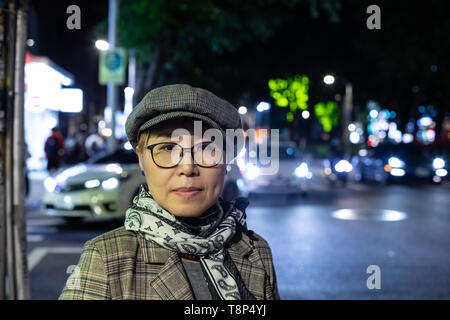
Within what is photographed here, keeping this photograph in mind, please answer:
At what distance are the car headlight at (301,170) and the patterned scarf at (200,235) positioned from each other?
59.8 ft

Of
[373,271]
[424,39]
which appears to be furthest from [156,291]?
[424,39]

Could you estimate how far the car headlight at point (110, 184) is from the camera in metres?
12.0

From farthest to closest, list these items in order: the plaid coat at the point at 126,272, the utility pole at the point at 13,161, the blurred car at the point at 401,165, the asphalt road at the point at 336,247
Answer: the blurred car at the point at 401,165
the asphalt road at the point at 336,247
the utility pole at the point at 13,161
the plaid coat at the point at 126,272

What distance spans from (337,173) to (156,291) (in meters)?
26.0

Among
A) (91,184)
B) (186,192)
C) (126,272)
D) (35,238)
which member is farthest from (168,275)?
(91,184)

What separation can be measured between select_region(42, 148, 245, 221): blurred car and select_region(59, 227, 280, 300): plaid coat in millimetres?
9806

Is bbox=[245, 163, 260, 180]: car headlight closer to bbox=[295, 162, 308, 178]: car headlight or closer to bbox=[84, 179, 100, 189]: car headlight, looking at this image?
bbox=[295, 162, 308, 178]: car headlight

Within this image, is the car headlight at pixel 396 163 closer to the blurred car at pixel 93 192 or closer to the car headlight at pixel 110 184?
the blurred car at pixel 93 192

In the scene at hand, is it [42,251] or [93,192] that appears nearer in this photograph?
[42,251]

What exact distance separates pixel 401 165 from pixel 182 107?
2655cm

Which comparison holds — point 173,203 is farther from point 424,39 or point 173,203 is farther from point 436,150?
point 424,39

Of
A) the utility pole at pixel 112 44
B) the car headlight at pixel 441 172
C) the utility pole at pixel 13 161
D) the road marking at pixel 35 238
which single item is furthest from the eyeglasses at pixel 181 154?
the car headlight at pixel 441 172

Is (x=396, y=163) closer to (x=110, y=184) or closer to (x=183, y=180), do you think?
(x=110, y=184)

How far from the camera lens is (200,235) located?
1934 millimetres
